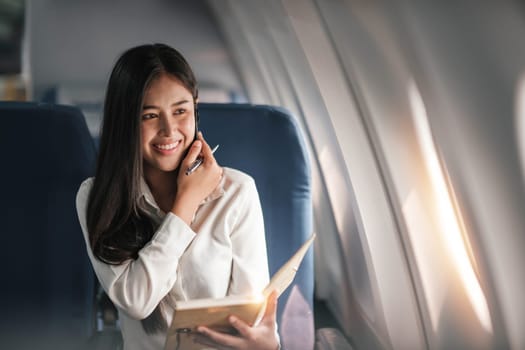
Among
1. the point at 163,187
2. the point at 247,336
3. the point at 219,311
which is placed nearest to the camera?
the point at 219,311

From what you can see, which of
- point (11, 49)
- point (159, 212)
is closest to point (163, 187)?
point (159, 212)

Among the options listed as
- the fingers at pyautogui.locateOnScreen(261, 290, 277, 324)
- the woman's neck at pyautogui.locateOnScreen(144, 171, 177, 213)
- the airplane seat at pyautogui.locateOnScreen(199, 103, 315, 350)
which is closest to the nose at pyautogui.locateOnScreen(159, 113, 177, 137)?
the woman's neck at pyautogui.locateOnScreen(144, 171, 177, 213)

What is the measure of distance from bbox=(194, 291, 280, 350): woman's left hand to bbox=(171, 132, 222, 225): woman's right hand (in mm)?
293

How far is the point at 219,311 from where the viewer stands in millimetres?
1386

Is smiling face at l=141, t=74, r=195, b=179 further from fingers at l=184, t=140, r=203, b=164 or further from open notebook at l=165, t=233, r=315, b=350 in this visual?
open notebook at l=165, t=233, r=315, b=350

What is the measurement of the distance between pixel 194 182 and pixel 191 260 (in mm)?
202

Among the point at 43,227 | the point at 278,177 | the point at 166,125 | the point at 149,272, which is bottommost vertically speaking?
the point at 149,272

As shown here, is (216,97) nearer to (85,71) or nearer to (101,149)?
(85,71)

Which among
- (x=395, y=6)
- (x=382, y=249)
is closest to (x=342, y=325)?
(x=382, y=249)

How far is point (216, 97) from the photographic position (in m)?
7.12

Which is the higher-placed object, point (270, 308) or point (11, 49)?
point (11, 49)

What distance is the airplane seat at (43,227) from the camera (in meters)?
1.92

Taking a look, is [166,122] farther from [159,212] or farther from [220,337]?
[220,337]

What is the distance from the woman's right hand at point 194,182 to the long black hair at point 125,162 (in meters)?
0.12
